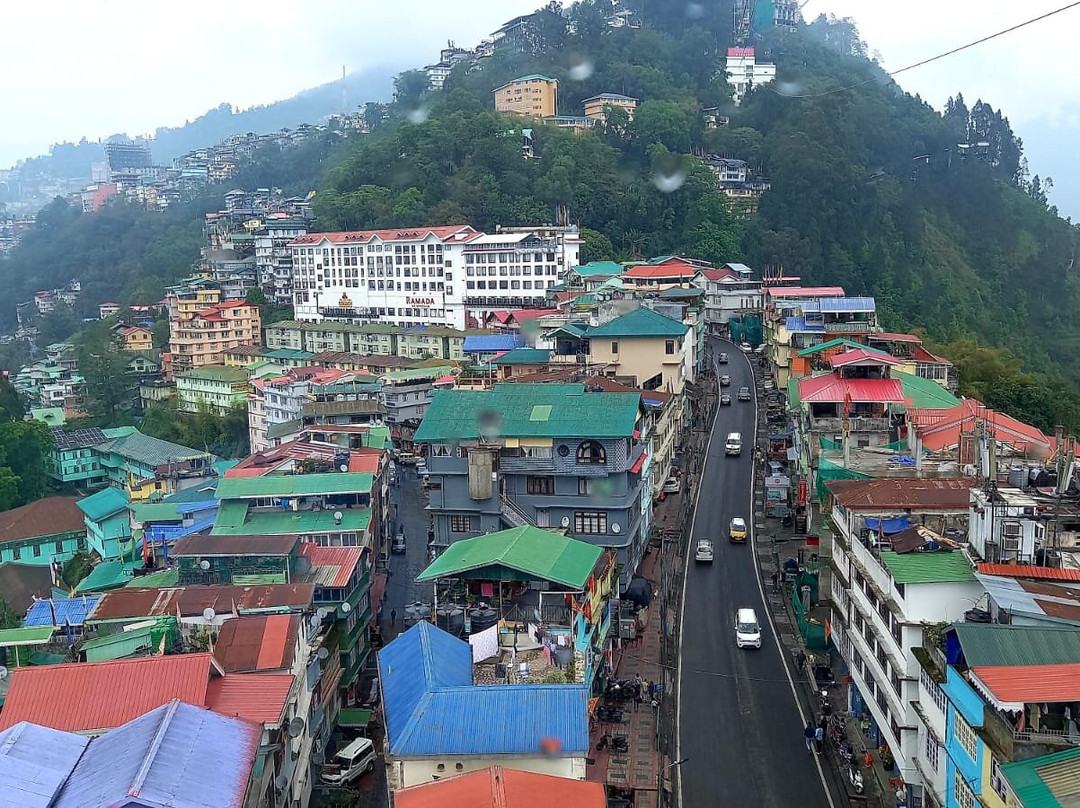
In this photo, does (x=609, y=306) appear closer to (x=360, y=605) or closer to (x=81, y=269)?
(x=360, y=605)

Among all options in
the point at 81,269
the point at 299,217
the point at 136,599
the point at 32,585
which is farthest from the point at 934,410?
the point at 81,269

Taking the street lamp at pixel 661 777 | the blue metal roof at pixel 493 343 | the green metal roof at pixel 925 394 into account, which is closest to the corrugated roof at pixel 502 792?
the street lamp at pixel 661 777

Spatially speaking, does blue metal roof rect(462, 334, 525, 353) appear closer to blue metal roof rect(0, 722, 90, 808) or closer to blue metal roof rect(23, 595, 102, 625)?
blue metal roof rect(23, 595, 102, 625)


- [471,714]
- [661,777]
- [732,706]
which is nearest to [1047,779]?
[471,714]

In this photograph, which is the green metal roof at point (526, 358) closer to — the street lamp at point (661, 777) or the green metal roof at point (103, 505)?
the green metal roof at point (103, 505)

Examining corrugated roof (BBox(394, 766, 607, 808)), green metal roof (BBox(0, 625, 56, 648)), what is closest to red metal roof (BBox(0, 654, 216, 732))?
corrugated roof (BBox(394, 766, 607, 808))

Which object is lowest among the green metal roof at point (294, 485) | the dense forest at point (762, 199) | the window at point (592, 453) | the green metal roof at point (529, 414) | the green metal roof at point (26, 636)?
the green metal roof at point (26, 636)
